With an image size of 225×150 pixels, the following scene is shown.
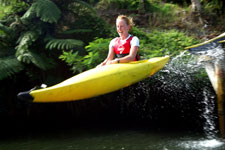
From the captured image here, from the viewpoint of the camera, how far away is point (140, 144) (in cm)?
407

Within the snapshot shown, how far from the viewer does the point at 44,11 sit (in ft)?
16.5

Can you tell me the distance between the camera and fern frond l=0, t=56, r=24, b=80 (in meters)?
4.64

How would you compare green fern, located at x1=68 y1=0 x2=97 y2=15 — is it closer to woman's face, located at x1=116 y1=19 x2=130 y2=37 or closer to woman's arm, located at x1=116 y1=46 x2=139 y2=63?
woman's face, located at x1=116 y1=19 x2=130 y2=37

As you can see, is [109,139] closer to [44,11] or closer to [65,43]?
[65,43]

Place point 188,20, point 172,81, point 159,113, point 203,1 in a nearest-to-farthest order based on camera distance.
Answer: point 172,81, point 159,113, point 188,20, point 203,1

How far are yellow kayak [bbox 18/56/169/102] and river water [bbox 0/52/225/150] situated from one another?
2.88 feet

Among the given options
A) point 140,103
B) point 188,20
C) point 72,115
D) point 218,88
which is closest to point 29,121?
point 72,115

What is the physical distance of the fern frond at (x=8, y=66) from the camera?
4.64 meters

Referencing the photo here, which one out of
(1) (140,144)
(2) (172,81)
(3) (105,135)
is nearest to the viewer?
(1) (140,144)

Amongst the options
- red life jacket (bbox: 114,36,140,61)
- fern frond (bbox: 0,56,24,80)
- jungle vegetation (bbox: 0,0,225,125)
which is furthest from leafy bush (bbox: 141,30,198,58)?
fern frond (bbox: 0,56,24,80)

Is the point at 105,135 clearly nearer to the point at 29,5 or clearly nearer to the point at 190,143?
the point at 190,143

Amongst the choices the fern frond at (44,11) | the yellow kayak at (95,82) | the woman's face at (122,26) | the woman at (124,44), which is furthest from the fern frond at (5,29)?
the woman's face at (122,26)

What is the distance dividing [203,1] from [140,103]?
3.92 metres

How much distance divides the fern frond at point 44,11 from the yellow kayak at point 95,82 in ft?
5.47
